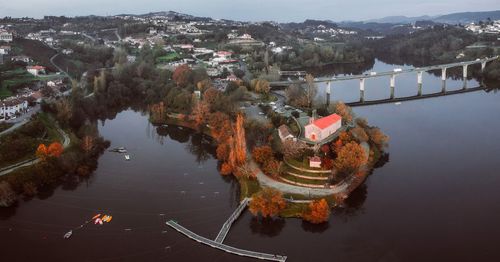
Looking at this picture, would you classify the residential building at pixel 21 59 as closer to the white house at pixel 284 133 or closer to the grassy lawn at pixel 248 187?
the white house at pixel 284 133

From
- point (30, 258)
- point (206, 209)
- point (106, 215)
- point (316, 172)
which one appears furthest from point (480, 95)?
point (30, 258)

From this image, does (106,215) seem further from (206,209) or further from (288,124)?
(288,124)

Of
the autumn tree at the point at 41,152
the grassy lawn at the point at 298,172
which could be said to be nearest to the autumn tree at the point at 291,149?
the grassy lawn at the point at 298,172

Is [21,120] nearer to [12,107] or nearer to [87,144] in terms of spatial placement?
[12,107]

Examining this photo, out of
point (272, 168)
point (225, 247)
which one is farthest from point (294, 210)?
point (225, 247)

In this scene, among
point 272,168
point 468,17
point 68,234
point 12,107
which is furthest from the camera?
point 468,17
